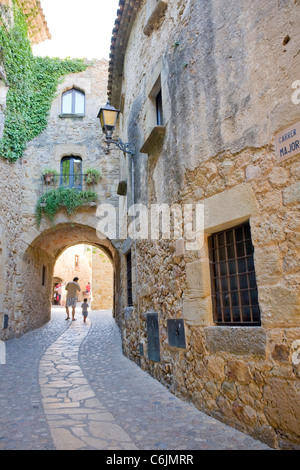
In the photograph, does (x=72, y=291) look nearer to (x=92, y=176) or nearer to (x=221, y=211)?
(x=92, y=176)

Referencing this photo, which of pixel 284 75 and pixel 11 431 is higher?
Result: pixel 284 75

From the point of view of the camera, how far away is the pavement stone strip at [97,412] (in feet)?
9.34

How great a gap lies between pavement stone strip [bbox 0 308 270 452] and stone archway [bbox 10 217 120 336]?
12.9 ft

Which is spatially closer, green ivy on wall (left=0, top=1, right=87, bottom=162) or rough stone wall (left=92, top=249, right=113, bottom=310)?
green ivy on wall (left=0, top=1, right=87, bottom=162)

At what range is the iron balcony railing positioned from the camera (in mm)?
10617

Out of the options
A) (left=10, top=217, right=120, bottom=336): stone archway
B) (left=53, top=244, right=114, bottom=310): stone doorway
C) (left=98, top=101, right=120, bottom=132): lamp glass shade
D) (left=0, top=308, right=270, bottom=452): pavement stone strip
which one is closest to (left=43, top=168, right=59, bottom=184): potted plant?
(left=10, top=217, right=120, bottom=336): stone archway

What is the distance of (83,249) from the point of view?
3588cm

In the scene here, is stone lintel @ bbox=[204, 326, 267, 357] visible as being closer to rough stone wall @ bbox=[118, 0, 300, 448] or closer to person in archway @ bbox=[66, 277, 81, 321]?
rough stone wall @ bbox=[118, 0, 300, 448]

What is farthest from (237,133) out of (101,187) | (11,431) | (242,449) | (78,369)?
(101,187)

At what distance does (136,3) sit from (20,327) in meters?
8.19

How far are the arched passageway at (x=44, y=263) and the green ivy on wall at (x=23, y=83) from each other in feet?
8.79

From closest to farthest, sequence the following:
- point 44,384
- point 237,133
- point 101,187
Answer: point 237,133, point 44,384, point 101,187

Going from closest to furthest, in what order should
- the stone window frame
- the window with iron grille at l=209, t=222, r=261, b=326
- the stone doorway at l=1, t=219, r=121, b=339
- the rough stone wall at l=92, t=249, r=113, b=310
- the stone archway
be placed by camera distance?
the window with iron grille at l=209, t=222, r=261, b=326, the stone window frame, the stone doorway at l=1, t=219, r=121, b=339, the stone archway, the rough stone wall at l=92, t=249, r=113, b=310
